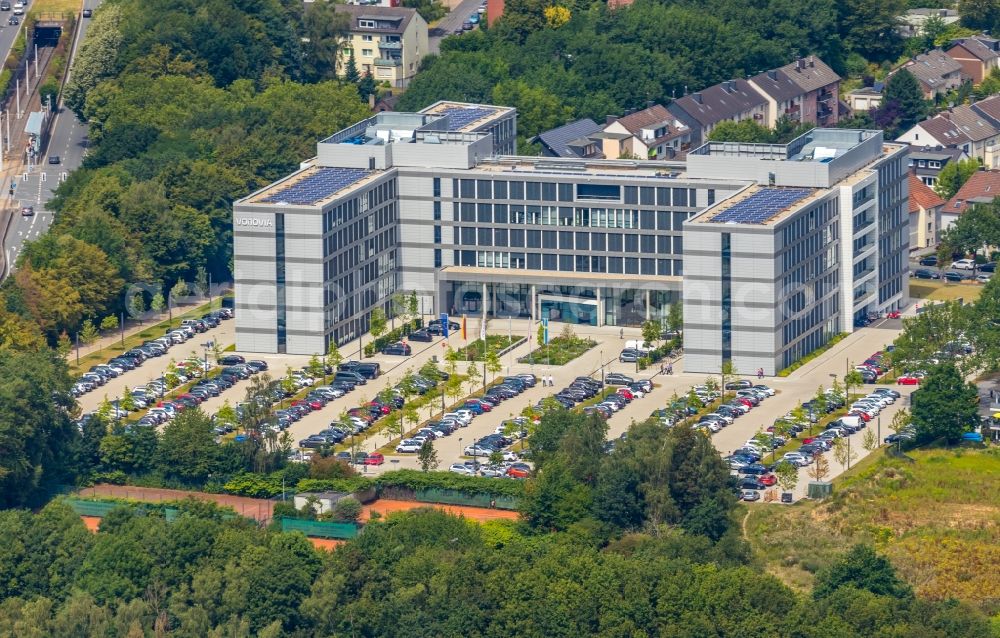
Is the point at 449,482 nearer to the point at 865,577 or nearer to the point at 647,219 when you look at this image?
the point at 865,577

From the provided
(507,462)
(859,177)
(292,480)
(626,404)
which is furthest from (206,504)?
(859,177)

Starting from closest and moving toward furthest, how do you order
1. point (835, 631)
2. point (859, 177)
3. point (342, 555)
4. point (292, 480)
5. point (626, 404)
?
point (835, 631) < point (342, 555) < point (292, 480) < point (626, 404) < point (859, 177)

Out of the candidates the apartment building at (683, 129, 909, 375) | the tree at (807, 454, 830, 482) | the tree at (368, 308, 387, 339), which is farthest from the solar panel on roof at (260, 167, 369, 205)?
the tree at (807, 454, 830, 482)

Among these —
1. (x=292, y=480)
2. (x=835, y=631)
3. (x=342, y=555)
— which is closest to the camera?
(x=835, y=631)

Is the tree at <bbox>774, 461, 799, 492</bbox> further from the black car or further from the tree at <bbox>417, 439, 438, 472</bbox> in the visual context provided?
the black car

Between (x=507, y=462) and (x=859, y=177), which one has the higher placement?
(x=859, y=177)

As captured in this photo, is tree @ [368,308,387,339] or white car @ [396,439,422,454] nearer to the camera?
white car @ [396,439,422,454]

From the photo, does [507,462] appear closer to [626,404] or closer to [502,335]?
[626,404]
